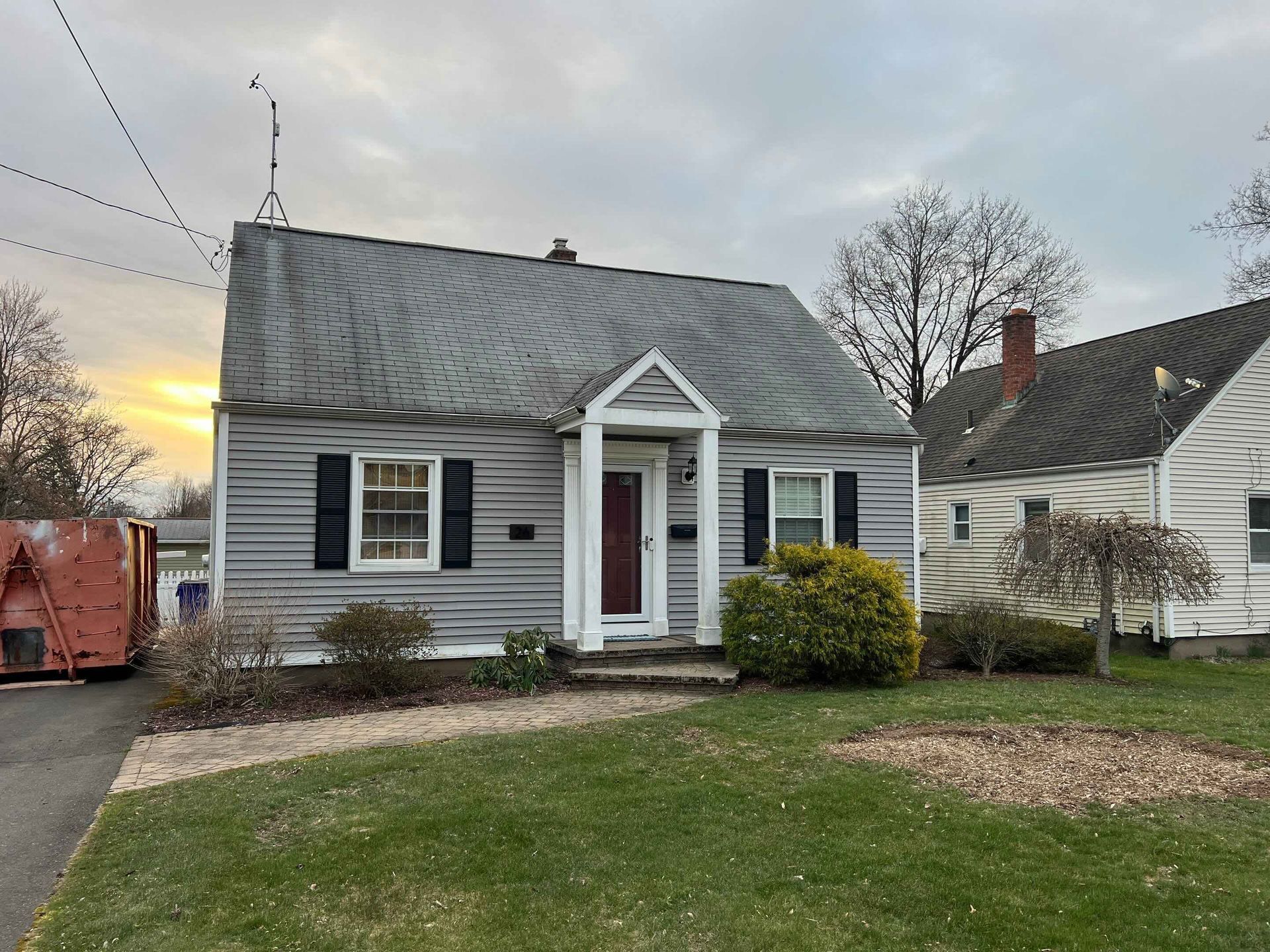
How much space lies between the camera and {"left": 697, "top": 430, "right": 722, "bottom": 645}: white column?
10617mm

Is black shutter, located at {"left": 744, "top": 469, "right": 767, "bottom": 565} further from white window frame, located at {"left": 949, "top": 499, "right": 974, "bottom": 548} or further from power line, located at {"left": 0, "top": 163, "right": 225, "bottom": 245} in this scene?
power line, located at {"left": 0, "top": 163, "right": 225, "bottom": 245}

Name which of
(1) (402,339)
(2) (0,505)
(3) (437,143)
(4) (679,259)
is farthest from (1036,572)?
(2) (0,505)

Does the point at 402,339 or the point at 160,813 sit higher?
the point at 402,339

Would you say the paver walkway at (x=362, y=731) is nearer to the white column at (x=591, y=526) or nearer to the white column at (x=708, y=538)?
the white column at (x=591, y=526)

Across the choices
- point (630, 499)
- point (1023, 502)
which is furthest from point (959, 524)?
point (630, 499)

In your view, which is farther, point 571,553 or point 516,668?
point 571,553

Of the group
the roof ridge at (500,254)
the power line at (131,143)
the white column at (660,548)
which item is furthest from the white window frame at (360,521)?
the roof ridge at (500,254)

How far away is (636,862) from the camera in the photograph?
450 cm

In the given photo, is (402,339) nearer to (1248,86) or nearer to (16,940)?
(16,940)

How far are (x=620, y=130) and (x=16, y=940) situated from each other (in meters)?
13.4

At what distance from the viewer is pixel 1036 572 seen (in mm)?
11195

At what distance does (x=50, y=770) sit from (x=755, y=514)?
8422 millimetres

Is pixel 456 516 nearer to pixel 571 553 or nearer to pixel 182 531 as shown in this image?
pixel 571 553

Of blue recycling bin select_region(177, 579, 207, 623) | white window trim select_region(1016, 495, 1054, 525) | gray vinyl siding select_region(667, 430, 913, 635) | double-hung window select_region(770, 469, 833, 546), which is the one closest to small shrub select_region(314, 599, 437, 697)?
blue recycling bin select_region(177, 579, 207, 623)
